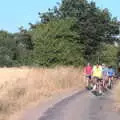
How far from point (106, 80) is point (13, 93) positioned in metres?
12.7

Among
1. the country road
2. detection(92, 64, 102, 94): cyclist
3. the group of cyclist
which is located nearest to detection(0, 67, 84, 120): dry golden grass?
the country road

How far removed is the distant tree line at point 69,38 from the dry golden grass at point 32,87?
790 cm

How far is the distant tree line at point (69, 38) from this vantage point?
4881 centimetres

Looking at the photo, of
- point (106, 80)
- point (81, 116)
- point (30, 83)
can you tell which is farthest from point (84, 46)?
point (81, 116)

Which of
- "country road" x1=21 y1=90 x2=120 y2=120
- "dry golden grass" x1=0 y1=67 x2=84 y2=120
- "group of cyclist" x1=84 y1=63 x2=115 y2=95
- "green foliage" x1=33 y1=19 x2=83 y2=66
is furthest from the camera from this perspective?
"green foliage" x1=33 y1=19 x2=83 y2=66

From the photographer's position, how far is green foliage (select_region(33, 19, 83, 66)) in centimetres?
4831

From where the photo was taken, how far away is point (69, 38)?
51.1 meters

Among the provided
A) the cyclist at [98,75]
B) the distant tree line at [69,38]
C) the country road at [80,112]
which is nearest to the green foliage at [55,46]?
the distant tree line at [69,38]

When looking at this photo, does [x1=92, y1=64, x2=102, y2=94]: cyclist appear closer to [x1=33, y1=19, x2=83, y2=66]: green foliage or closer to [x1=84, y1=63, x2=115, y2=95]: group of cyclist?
[x1=84, y1=63, x2=115, y2=95]: group of cyclist

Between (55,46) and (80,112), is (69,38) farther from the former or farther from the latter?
(80,112)

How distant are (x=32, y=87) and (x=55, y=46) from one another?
2335 cm

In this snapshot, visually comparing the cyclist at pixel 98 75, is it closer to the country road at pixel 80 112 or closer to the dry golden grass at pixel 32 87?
the dry golden grass at pixel 32 87

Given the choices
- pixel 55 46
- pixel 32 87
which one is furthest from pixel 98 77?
pixel 55 46

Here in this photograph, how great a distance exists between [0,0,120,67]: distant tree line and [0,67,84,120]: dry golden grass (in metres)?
7.90
